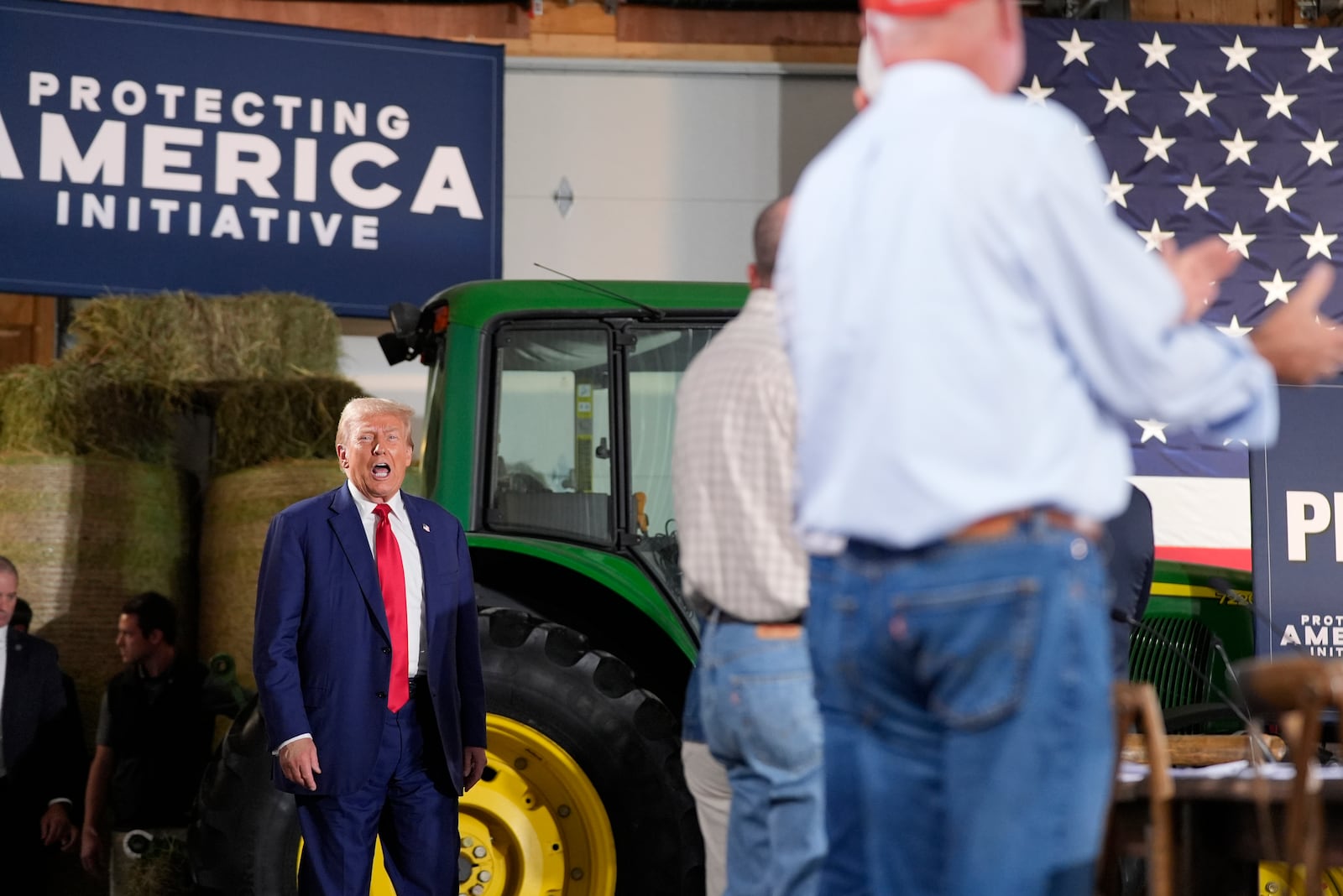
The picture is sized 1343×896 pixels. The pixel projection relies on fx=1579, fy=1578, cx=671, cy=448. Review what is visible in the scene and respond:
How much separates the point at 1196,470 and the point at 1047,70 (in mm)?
1979

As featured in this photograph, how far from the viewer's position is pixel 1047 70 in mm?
7371

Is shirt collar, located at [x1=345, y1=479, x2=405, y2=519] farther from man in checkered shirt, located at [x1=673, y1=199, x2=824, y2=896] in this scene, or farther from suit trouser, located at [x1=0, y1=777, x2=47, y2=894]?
suit trouser, located at [x1=0, y1=777, x2=47, y2=894]

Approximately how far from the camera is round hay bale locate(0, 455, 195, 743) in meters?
6.11

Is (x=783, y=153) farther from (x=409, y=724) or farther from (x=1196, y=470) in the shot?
(x=409, y=724)

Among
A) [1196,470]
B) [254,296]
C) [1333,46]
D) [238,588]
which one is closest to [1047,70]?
[1333,46]

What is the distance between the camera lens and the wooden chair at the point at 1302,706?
5.97 ft

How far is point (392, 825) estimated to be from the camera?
3.58m

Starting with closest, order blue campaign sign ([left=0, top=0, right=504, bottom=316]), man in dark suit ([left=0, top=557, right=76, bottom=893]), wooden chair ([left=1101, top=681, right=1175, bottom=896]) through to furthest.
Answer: wooden chair ([left=1101, top=681, right=1175, bottom=896])
man in dark suit ([left=0, top=557, right=76, bottom=893])
blue campaign sign ([left=0, top=0, right=504, bottom=316])

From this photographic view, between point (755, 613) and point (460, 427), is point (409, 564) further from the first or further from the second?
point (755, 613)

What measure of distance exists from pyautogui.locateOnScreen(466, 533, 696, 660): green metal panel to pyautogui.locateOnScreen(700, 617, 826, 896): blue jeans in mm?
1932

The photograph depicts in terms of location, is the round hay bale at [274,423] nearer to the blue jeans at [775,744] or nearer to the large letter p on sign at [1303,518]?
the large letter p on sign at [1303,518]

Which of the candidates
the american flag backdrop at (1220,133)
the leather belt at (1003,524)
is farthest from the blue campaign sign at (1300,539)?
the leather belt at (1003,524)

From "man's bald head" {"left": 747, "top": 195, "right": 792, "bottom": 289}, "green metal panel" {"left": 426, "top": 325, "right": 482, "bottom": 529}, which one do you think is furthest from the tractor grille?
"man's bald head" {"left": 747, "top": 195, "right": 792, "bottom": 289}

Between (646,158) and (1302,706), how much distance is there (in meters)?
7.44
